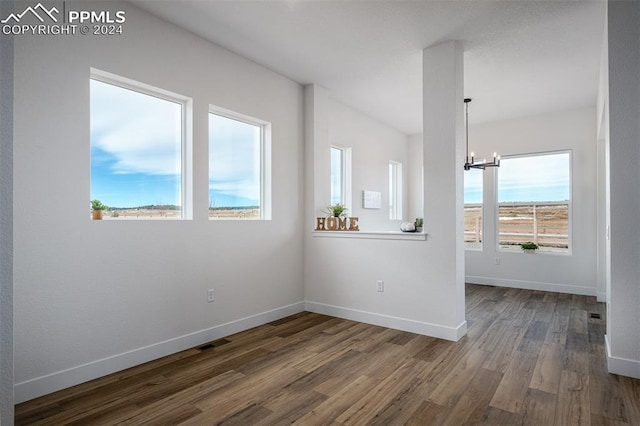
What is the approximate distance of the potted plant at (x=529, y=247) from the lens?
5.80 m

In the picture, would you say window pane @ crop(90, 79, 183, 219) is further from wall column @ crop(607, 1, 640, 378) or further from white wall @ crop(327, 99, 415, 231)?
wall column @ crop(607, 1, 640, 378)

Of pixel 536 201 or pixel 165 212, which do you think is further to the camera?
pixel 536 201

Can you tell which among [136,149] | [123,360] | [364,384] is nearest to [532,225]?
[364,384]

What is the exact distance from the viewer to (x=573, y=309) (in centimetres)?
457

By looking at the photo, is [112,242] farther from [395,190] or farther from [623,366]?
[395,190]

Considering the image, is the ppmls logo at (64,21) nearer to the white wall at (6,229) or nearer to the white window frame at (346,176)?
the white wall at (6,229)

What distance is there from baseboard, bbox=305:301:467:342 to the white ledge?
837 mm

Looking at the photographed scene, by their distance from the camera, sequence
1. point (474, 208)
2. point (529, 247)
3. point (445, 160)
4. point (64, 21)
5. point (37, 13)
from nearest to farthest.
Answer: point (37, 13)
point (64, 21)
point (445, 160)
point (529, 247)
point (474, 208)

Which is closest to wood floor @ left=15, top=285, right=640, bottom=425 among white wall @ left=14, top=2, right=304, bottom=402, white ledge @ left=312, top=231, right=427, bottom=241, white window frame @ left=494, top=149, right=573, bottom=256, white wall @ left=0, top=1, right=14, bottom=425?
white wall @ left=14, top=2, right=304, bottom=402

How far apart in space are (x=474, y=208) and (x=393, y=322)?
3.51 m

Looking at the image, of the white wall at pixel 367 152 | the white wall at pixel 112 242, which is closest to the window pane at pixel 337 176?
the white wall at pixel 367 152

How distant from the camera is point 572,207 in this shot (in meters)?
5.55

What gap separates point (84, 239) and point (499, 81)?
15.2 ft

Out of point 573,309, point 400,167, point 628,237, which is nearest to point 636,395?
point 628,237
